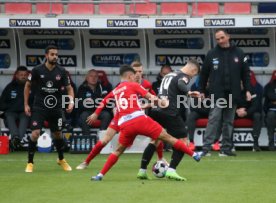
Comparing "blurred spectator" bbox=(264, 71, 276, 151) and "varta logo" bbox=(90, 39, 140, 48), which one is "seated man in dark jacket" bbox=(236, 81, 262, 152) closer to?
"blurred spectator" bbox=(264, 71, 276, 151)

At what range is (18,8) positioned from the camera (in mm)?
20125

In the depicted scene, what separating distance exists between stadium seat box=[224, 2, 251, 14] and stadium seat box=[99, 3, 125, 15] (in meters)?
2.33

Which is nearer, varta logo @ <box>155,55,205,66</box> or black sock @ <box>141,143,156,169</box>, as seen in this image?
black sock @ <box>141,143,156,169</box>

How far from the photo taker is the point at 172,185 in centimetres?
1170

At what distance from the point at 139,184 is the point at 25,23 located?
8.21m

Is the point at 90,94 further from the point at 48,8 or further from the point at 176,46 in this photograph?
the point at 176,46

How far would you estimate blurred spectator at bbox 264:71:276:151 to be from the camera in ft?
62.7

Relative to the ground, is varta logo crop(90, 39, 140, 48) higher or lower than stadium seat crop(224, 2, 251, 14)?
lower

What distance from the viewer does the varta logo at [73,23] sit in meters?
19.1

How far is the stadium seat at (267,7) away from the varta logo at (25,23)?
16.1 feet

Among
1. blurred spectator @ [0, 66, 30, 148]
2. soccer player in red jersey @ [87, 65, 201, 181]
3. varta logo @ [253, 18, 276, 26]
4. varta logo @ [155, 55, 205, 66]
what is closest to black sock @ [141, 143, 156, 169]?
soccer player in red jersey @ [87, 65, 201, 181]

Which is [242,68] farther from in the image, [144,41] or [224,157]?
[144,41]

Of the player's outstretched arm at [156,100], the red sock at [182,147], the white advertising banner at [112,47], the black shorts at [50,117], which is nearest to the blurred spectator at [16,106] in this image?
the white advertising banner at [112,47]

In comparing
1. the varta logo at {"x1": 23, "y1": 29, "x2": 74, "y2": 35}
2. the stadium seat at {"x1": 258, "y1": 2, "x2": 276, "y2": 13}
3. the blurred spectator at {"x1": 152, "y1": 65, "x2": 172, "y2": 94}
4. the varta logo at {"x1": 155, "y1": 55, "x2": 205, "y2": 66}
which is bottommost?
the blurred spectator at {"x1": 152, "y1": 65, "x2": 172, "y2": 94}
